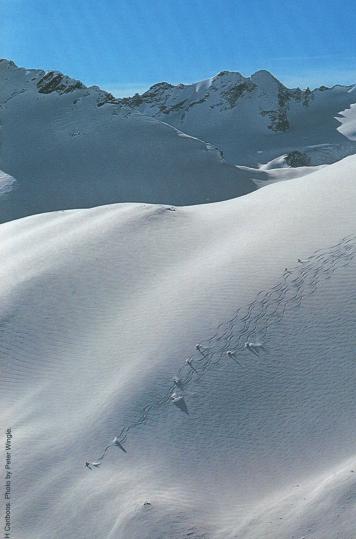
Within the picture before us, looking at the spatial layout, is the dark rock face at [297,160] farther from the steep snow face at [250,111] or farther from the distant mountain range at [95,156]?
the steep snow face at [250,111]

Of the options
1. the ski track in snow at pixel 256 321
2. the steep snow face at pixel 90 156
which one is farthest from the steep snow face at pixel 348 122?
the ski track in snow at pixel 256 321

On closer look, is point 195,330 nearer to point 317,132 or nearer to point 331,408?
point 331,408

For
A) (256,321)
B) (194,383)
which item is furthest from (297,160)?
(194,383)

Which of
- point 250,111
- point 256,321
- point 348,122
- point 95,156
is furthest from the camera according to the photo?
point 250,111

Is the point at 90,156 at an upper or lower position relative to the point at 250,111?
lower

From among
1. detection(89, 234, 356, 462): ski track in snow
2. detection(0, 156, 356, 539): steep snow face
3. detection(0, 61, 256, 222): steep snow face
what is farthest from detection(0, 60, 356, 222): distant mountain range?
detection(89, 234, 356, 462): ski track in snow

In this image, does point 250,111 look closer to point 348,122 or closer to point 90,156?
point 348,122

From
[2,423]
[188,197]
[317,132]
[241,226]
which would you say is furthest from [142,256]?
[317,132]

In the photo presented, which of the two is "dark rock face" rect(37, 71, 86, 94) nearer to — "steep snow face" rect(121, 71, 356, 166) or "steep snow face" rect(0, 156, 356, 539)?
"steep snow face" rect(121, 71, 356, 166)
